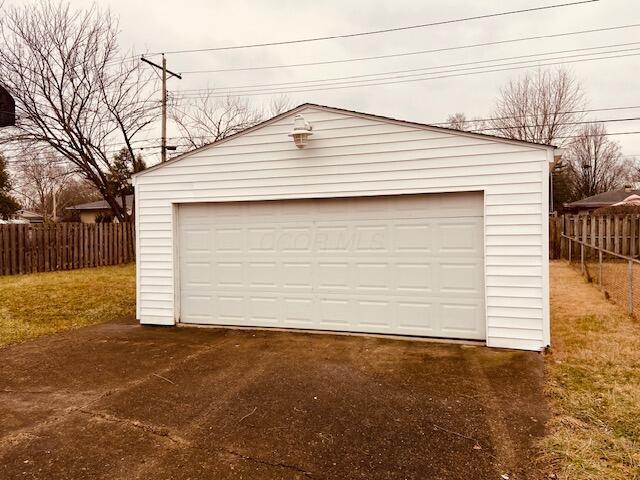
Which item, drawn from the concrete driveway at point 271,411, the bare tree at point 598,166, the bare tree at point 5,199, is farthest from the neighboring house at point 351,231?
the bare tree at point 598,166

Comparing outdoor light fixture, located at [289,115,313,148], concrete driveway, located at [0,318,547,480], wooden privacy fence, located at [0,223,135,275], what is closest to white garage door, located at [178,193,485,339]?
concrete driveway, located at [0,318,547,480]

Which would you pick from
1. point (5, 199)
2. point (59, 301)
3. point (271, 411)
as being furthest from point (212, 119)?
point (271, 411)

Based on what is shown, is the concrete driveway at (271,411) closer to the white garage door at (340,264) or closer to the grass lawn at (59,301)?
the white garage door at (340,264)

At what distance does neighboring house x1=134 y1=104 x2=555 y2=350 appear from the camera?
5695mm

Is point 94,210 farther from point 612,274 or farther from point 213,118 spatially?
point 612,274

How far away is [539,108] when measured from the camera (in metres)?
26.2

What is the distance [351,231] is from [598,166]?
138 ft

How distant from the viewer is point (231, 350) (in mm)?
5906

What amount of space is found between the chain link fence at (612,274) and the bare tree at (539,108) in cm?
1249

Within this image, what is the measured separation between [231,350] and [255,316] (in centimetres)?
117

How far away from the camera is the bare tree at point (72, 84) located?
15.8m

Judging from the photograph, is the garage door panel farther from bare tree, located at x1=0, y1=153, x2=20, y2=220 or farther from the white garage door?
bare tree, located at x1=0, y1=153, x2=20, y2=220

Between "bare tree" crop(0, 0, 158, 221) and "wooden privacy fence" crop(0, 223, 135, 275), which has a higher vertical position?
"bare tree" crop(0, 0, 158, 221)

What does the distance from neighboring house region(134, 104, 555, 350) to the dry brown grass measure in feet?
2.22
